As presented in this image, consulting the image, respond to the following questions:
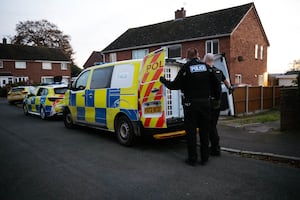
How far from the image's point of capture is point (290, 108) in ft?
23.1

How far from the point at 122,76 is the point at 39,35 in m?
51.5

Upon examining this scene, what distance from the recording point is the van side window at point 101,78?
630cm

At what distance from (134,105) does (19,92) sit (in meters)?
16.8

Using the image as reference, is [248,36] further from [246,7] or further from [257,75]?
[257,75]

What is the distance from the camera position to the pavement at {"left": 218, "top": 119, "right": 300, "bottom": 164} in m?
5.05

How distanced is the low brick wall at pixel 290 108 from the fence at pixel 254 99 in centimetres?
364

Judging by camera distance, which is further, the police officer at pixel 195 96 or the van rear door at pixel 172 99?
the van rear door at pixel 172 99

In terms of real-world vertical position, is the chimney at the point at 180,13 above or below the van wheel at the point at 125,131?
above

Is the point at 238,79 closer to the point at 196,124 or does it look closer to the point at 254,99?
the point at 254,99

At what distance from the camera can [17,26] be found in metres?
48.6

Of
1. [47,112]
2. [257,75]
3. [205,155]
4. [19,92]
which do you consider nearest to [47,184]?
→ [205,155]

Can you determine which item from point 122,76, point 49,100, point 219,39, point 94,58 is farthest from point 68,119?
point 94,58

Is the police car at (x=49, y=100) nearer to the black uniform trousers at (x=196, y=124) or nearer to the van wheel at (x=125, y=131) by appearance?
the van wheel at (x=125, y=131)

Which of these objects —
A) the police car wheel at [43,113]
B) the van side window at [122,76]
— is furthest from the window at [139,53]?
the van side window at [122,76]
